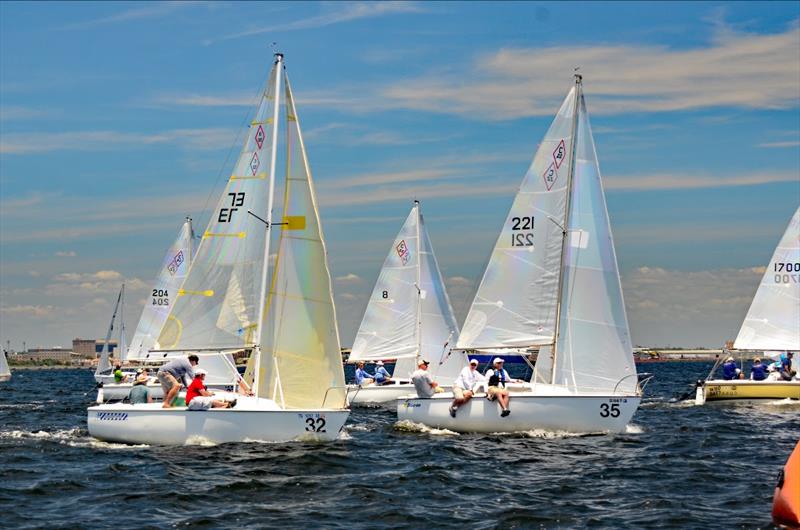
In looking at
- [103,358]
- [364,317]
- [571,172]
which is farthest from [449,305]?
[103,358]

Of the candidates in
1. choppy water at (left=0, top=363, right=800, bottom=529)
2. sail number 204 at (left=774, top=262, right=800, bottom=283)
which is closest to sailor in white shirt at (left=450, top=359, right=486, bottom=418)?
choppy water at (left=0, top=363, right=800, bottom=529)

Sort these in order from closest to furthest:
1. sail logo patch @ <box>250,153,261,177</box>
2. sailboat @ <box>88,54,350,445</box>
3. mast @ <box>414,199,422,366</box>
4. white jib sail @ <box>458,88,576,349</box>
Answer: sailboat @ <box>88,54,350,445</box>, sail logo patch @ <box>250,153,261,177</box>, white jib sail @ <box>458,88,576,349</box>, mast @ <box>414,199,422,366</box>

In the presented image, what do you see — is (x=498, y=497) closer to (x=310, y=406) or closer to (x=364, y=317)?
(x=310, y=406)

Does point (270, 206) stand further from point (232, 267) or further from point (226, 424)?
point (226, 424)

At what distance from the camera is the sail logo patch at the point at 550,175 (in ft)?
96.5

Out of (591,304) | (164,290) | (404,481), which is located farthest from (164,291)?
(404,481)

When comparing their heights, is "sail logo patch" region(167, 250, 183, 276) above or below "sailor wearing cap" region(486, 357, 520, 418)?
above

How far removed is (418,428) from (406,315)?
52.3 feet

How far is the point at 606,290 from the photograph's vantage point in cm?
2848

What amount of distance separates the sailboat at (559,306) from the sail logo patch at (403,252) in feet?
49.5

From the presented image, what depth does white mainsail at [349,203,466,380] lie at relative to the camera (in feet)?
145

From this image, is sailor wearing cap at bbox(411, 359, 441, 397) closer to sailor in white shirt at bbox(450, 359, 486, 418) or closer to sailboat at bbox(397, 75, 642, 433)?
sailboat at bbox(397, 75, 642, 433)

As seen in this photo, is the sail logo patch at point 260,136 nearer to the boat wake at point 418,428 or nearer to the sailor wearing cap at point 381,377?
the boat wake at point 418,428

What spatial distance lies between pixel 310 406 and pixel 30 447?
21.5 feet
